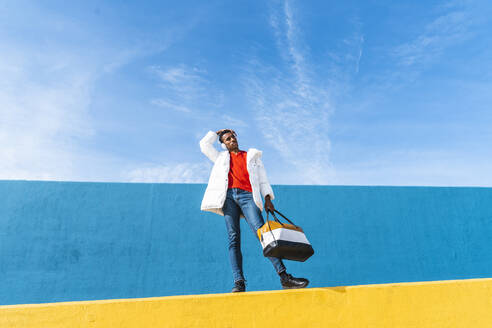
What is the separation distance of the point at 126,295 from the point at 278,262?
139 inches

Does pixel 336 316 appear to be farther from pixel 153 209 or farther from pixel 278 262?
pixel 153 209

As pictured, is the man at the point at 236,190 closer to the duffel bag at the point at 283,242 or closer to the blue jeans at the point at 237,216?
the blue jeans at the point at 237,216

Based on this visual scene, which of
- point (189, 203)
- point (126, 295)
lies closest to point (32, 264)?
point (126, 295)

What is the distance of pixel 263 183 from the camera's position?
2.91 metres

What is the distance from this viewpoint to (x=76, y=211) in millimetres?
5410

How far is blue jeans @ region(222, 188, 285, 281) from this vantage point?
258 centimetres

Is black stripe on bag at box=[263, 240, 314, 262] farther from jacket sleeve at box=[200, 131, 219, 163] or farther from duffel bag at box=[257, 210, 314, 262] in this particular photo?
jacket sleeve at box=[200, 131, 219, 163]

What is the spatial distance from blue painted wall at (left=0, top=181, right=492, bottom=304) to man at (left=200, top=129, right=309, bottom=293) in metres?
2.81

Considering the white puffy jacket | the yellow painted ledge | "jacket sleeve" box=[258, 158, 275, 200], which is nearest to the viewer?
the yellow painted ledge

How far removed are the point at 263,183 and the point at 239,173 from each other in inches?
8.7

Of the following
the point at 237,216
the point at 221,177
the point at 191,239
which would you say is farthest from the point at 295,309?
the point at 191,239

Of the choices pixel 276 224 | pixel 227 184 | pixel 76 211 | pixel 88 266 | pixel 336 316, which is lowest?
pixel 336 316

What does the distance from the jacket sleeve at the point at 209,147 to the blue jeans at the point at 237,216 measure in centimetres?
43

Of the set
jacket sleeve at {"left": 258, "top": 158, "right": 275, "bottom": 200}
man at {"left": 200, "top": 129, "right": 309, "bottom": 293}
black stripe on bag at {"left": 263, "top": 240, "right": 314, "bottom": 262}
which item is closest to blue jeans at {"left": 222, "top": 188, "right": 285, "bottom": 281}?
man at {"left": 200, "top": 129, "right": 309, "bottom": 293}
